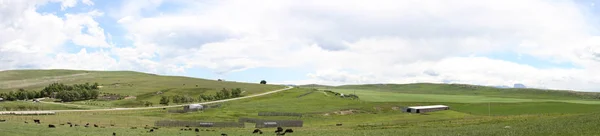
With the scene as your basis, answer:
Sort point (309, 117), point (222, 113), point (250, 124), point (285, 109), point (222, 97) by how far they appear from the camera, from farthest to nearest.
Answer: point (222, 97) < point (285, 109) < point (222, 113) < point (309, 117) < point (250, 124)

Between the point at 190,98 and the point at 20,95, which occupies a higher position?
the point at 190,98

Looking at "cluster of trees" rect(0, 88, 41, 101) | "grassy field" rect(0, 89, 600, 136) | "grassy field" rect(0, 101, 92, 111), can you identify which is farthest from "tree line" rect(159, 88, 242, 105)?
"cluster of trees" rect(0, 88, 41, 101)

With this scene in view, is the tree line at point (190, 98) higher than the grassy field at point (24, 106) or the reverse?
higher

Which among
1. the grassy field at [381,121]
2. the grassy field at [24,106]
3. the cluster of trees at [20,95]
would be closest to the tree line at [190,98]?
the grassy field at [24,106]

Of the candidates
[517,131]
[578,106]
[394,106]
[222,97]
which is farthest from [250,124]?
[222,97]

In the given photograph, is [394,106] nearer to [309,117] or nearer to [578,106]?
[309,117]

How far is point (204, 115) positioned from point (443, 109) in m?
66.8

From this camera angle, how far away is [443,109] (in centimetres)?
12656

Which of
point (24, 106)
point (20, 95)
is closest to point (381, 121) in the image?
point (24, 106)

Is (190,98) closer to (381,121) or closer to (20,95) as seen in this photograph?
(20,95)

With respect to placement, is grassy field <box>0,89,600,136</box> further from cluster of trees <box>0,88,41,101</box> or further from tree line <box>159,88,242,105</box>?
cluster of trees <box>0,88,41,101</box>

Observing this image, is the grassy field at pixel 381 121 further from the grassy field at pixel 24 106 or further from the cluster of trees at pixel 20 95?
the cluster of trees at pixel 20 95

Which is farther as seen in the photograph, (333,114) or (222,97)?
(222,97)

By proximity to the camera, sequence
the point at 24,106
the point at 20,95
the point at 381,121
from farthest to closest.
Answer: the point at 20,95 → the point at 24,106 → the point at 381,121
